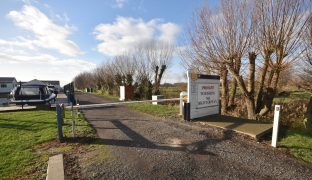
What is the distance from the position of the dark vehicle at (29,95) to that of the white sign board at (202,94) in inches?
394

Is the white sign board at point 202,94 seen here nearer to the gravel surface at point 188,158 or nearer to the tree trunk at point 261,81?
the gravel surface at point 188,158

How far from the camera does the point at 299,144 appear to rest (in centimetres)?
514

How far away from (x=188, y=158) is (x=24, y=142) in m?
4.33

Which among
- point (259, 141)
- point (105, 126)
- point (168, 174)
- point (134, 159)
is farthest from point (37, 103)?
point (259, 141)

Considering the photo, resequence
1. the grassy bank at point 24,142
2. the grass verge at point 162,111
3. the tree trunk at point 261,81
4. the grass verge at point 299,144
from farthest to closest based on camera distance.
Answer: the tree trunk at point 261,81
the grass verge at point 162,111
the grass verge at point 299,144
the grassy bank at point 24,142

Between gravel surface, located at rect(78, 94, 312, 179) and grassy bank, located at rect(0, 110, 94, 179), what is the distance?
106cm

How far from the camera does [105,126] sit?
693 cm

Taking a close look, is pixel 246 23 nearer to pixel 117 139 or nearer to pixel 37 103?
pixel 117 139

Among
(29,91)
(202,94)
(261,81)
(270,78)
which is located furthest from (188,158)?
(29,91)

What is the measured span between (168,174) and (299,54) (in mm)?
9281

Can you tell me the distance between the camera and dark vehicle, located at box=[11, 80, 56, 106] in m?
11.9

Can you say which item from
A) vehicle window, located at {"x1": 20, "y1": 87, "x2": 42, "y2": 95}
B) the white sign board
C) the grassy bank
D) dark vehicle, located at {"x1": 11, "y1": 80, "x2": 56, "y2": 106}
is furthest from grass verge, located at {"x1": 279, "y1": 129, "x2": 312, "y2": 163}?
vehicle window, located at {"x1": 20, "y1": 87, "x2": 42, "y2": 95}

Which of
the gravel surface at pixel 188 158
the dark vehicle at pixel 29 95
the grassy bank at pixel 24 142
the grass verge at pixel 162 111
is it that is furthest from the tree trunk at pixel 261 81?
the dark vehicle at pixel 29 95

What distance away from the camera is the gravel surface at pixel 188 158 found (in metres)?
3.51
